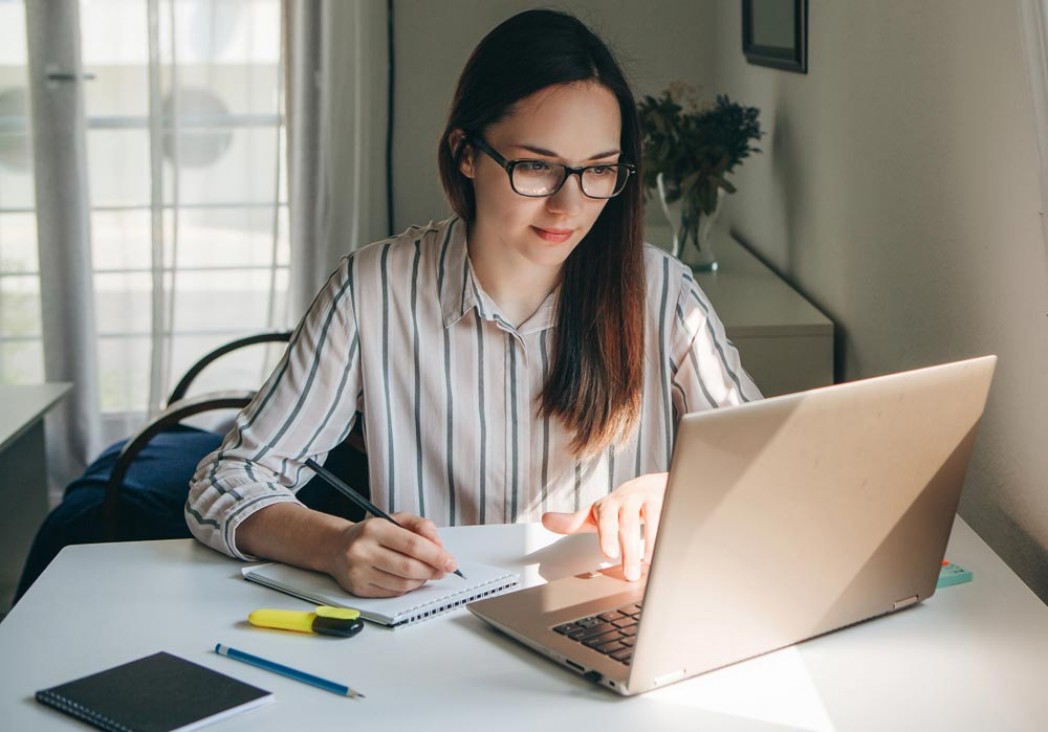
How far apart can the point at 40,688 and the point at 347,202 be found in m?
2.64

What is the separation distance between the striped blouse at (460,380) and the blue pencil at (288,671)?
1.65 ft

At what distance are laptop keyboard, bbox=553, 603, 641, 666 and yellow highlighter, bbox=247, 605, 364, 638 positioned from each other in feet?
0.62

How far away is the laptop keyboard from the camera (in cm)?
111

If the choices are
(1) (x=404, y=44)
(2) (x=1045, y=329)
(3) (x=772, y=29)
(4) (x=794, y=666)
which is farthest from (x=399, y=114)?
(4) (x=794, y=666)

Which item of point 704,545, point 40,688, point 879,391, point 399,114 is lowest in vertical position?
point 40,688

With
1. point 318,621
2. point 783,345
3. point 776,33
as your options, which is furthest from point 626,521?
point 776,33

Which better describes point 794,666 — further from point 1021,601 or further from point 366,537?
point 366,537

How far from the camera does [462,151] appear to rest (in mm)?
1633

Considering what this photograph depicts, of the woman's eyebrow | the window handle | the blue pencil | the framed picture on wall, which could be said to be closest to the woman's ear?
the woman's eyebrow

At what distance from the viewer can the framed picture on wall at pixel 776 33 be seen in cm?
262

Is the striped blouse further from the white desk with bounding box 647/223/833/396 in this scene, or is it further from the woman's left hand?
the white desk with bounding box 647/223/833/396

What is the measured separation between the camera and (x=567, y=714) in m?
1.03

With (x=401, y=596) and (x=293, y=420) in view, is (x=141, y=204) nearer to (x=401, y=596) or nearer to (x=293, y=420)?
(x=293, y=420)

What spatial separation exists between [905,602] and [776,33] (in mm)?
1918
